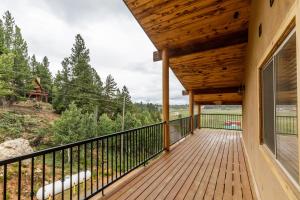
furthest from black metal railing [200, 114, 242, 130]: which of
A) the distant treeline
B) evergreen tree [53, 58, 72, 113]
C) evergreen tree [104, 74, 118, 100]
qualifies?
evergreen tree [104, 74, 118, 100]

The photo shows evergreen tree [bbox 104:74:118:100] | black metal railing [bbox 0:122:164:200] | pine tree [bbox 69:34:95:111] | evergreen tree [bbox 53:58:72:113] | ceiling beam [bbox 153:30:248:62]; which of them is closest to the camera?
black metal railing [bbox 0:122:164:200]

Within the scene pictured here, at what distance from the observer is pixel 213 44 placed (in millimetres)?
4754

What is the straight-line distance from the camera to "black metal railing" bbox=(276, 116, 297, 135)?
112cm

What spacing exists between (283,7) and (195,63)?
495 cm

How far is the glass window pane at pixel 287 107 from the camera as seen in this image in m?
1.09

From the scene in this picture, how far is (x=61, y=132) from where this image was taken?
69.7ft

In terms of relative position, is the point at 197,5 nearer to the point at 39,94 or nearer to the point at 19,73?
the point at 19,73

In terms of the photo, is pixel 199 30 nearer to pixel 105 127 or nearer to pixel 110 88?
pixel 105 127

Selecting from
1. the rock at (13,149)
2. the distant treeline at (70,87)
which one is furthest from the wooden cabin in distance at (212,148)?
the distant treeline at (70,87)

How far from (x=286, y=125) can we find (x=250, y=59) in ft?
9.26

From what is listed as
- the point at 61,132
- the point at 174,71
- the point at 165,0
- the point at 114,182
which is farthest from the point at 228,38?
the point at 61,132

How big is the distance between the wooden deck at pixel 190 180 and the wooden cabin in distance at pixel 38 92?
33.1 meters

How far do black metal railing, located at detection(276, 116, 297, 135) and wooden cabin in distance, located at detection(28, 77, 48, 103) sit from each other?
115ft

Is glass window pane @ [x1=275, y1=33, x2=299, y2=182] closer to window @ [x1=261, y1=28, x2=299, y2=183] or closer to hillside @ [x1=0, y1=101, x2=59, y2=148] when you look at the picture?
window @ [x1=261, y1=28, x2=299, y2=183]
